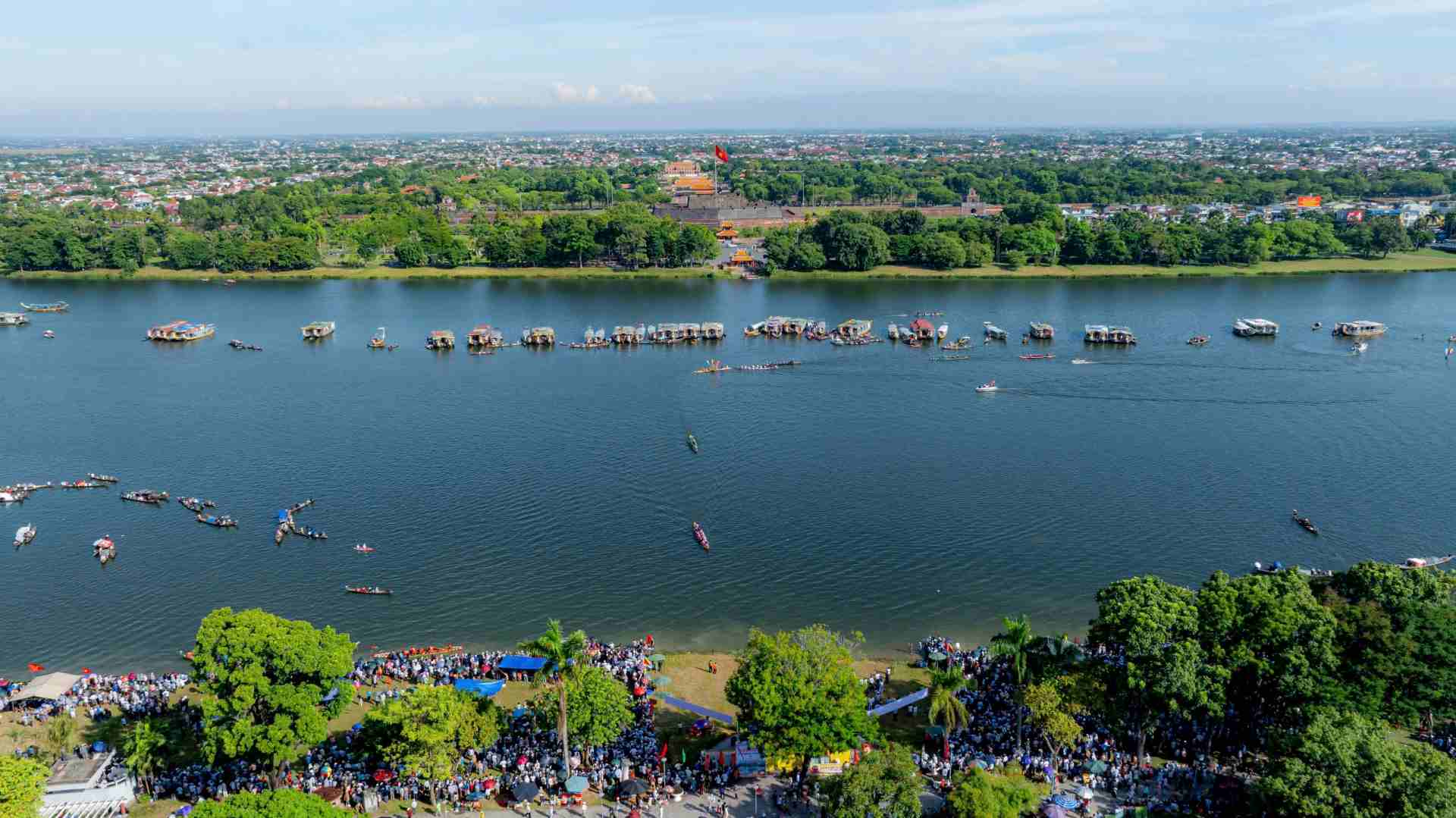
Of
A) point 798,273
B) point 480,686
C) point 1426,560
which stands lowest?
point 480,686

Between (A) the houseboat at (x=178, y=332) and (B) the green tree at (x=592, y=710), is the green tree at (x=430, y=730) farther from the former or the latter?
(A) the houseboat at (x=178, y=332)

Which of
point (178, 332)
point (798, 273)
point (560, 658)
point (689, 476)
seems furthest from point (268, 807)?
point (798, 273)

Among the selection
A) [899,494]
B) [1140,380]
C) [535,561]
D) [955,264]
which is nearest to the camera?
[535,561]

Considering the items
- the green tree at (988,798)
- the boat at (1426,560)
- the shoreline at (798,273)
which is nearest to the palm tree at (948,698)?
the green tree at (988,798)

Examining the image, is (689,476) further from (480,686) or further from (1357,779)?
(1357,779)

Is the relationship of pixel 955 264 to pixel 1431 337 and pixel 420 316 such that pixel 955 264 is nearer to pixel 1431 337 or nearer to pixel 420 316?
pixel 1431 337

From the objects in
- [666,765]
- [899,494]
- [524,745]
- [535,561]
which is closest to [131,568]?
[535,561]
